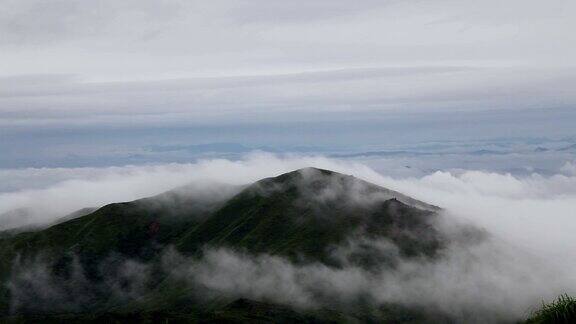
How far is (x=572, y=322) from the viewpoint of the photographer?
55562mm

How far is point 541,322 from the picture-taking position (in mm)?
57375

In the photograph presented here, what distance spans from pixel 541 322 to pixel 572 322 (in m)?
2.84
